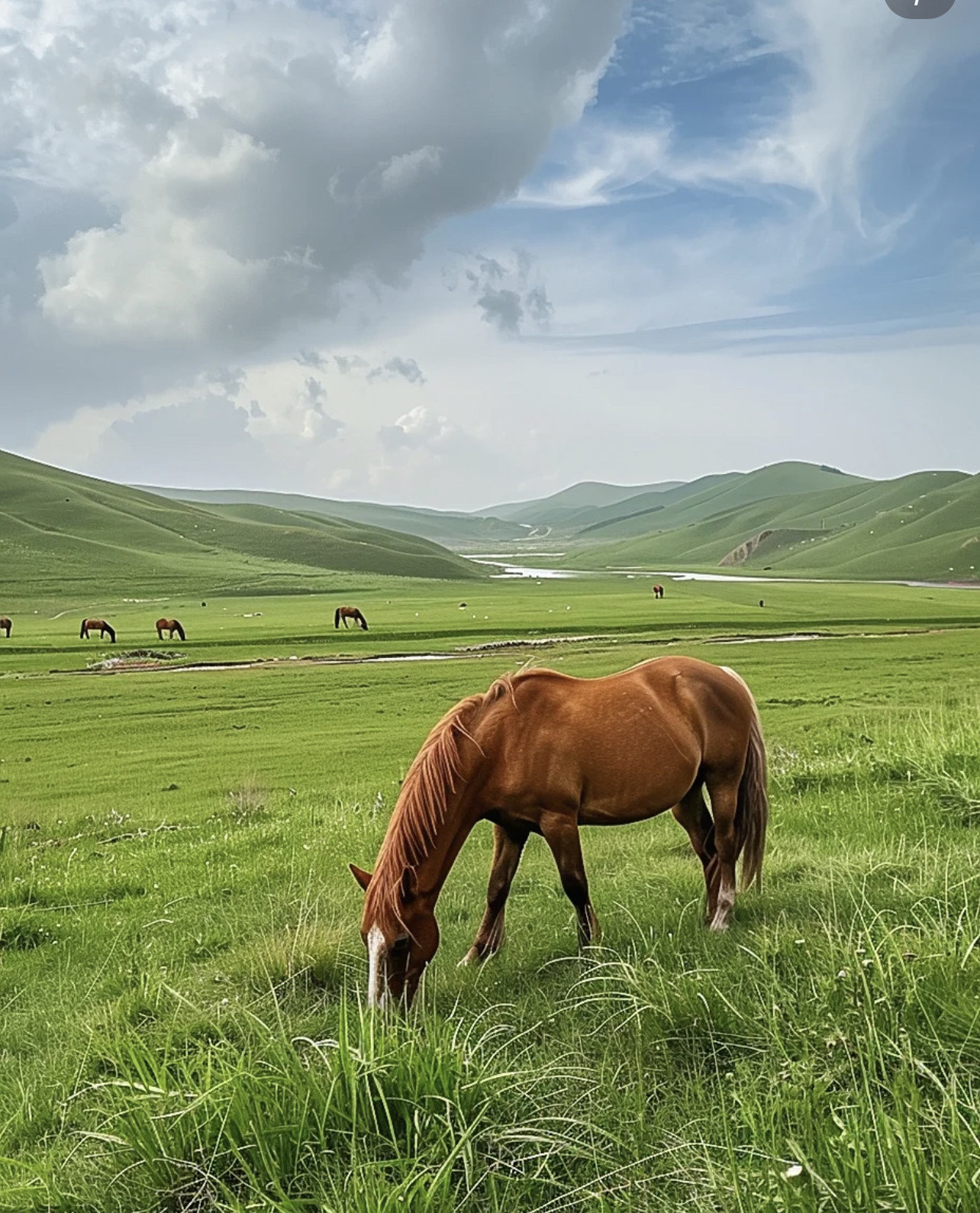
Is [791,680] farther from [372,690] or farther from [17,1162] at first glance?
[17,1162]

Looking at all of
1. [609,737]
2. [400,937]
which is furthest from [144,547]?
[400,937]

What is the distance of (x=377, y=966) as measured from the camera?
4539mm

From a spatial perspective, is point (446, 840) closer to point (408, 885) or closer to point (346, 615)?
point (408, 885)

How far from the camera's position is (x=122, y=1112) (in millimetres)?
3297

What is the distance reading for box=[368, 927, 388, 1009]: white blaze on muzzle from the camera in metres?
4.44

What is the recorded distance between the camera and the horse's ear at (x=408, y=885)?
4746 mm

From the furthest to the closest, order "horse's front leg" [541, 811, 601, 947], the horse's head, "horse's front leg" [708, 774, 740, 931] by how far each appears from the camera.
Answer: "horse's front leg" [708, 774, 740, 931] < "horse's front leg" [541, 811, 601, 947] < the horse's head

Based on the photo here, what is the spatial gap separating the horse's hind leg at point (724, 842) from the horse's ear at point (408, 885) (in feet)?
6.75

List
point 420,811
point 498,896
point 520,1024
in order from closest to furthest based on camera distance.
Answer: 1. point 520,1024
2. point 420,811
3. point 498,896

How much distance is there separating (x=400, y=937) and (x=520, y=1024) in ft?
2.50

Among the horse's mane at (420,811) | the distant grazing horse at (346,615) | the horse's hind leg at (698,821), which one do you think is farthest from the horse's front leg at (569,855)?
the distant grazing horse at (346,615)

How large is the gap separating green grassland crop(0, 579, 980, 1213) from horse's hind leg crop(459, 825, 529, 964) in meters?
0.23

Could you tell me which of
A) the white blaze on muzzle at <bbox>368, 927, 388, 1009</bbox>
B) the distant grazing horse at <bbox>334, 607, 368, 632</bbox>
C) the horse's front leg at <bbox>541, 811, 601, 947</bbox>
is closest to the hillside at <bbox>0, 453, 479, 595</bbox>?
the distant grazing horse at <bbox>334, 607, 368, 632</bbox>

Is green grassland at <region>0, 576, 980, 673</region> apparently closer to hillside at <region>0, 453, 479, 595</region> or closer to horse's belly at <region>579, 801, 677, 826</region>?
hillside at <region>0, 453, 479, 595</region>
